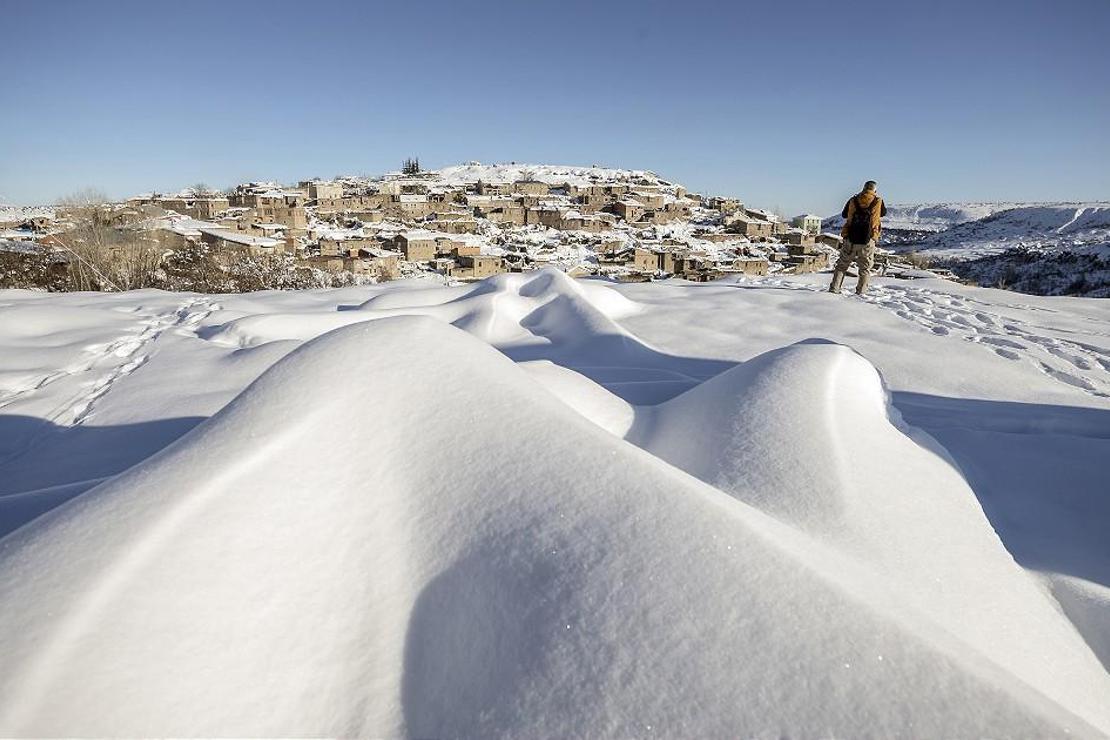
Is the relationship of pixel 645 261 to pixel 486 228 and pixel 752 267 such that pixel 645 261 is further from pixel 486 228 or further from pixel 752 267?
pixel 486 228

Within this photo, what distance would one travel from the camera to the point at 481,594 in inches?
55.0

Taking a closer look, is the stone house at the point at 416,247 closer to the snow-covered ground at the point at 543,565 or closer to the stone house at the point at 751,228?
the stone house at the point at 751,228

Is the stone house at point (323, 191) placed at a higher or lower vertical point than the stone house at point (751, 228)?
Answer: higher

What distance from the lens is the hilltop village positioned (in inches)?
828

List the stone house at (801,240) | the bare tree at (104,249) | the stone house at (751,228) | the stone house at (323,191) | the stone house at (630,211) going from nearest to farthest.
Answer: the bare tree at (104,249)
the stone house at (801,240)
the stone house at (751,228)
the stone house at (630,211)
the stone house at (323,191)

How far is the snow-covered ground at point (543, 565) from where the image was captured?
1071 millimetres

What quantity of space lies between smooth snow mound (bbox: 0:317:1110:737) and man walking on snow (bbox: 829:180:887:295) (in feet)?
19.4

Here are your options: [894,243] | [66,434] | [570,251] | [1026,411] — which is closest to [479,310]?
[66,434]

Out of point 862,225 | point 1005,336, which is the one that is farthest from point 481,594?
point 862,225

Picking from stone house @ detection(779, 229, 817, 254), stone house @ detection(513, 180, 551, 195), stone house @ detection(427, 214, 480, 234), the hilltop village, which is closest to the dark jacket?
the hilltop village

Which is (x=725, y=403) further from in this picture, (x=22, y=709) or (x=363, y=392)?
(x=22, y=709)

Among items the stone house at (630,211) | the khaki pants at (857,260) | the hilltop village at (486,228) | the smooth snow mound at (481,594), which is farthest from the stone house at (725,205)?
the smooth snow mound at (481,594)

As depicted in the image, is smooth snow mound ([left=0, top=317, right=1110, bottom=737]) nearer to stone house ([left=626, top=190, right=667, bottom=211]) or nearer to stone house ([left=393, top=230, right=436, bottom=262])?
stone house ([left=393, top=230, right=436, bottom=262])

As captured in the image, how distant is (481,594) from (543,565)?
0.61 feet
